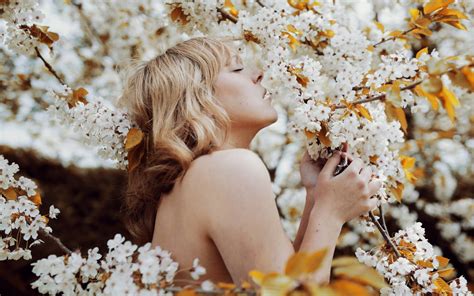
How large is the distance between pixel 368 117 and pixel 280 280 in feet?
2.80

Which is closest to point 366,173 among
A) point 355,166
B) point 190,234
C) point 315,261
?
point 355,166

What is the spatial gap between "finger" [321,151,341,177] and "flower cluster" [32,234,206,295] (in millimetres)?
481

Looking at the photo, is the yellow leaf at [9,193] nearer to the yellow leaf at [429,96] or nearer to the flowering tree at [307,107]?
the flowering tree at [307,107]

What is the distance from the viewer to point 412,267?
1.63 meters

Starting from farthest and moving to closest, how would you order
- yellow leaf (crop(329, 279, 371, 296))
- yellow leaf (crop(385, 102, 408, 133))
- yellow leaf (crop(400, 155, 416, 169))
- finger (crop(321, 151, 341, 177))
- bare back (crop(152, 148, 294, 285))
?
yellow leaf (crop(400, 155, 416, 169)) → finger (crop(321, 151, 341, 177)) → yellow leaf (crop(385, 102, 408, 133)) → bare back (crop(152, 148, 294, 285)) → yellow leaf (crop(329, 279, 371, 296))

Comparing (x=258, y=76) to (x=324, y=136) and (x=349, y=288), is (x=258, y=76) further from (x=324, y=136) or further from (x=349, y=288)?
(x=349, y=288)

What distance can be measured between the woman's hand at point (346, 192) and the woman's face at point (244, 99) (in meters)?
0.27

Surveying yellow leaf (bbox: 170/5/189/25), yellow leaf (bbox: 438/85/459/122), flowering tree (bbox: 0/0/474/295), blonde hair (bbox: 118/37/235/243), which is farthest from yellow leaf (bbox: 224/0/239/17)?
yellow leaf (bbox: 438/85/459/122)

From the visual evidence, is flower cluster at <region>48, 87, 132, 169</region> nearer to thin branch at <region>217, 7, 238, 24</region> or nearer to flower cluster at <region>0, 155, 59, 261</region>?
flower cluster at <region>0, 155, 59, 261</region>

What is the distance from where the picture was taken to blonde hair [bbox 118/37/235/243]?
1.55 m

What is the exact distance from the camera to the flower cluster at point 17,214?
1.68 metres

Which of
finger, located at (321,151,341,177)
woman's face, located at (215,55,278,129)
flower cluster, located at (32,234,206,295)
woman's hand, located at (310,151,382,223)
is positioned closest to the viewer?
flower cluster, located at (32,234,206,295)

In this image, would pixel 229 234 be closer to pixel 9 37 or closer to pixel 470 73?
pixel 470 73

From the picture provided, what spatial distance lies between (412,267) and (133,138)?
3.09ft
